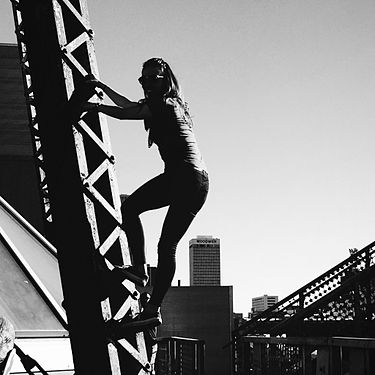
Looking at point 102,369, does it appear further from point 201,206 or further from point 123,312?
point 201,206

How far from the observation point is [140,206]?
12.2ft

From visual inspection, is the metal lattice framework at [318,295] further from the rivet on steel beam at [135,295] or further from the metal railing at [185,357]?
the rivet on steel beam at [135,295]

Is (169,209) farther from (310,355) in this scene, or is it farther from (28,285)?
(310,355)

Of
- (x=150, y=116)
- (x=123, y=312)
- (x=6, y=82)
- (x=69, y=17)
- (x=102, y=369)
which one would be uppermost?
(x=6, y=82)

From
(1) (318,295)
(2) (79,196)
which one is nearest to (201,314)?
(1) (318,295)

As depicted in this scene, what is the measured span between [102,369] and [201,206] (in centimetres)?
112

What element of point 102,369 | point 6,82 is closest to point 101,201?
point 102,369

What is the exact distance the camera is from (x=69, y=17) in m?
3.92

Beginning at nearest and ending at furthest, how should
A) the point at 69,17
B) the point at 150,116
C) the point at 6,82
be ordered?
the point at 150,116 → the point at 69,17 → the point at 6,82

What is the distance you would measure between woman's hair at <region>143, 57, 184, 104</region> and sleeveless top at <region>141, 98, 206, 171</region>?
4 cm

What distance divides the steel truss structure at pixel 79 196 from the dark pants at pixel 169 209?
0.08 metres

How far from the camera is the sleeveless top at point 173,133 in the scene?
3539mm

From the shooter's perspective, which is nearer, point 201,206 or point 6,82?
point 201,206

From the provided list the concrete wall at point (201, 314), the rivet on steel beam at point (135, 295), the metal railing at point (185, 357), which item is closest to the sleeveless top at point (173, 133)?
the rivet on steel beam at point (135, 295)
